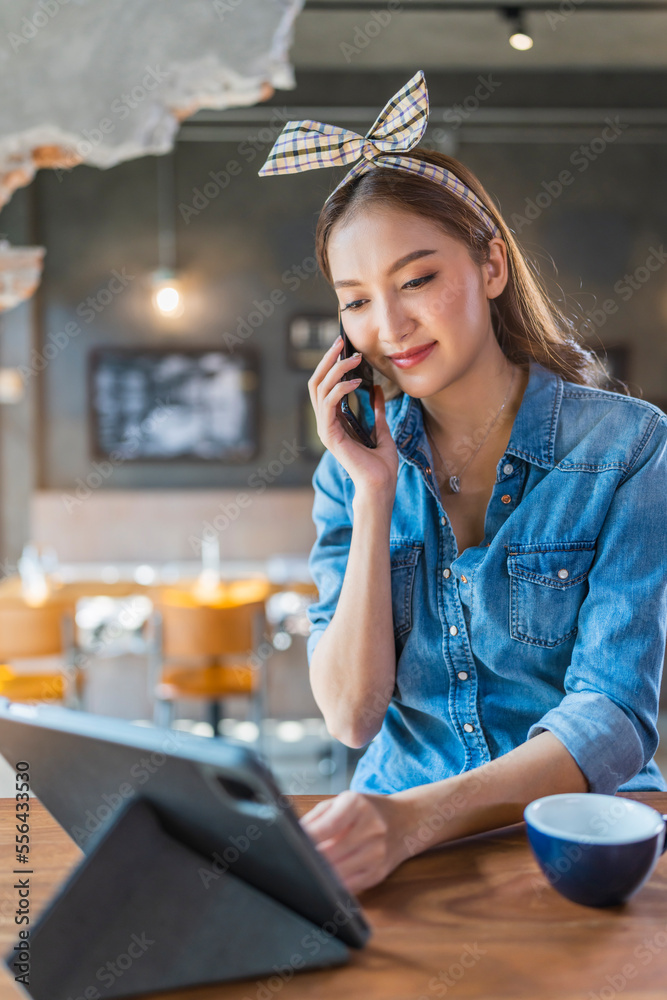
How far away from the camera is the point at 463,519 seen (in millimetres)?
1370

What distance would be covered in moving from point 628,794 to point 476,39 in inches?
217

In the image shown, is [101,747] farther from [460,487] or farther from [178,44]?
[178,44]

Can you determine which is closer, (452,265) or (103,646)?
(452,265)

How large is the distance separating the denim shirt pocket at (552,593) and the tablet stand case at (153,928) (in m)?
0.62

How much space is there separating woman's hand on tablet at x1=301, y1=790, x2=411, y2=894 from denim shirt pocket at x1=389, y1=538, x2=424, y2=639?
473mm

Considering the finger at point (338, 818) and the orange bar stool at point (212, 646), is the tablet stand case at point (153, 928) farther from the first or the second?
the orange bar stool at point (212, 646)

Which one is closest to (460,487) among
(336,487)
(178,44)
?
(336,487)

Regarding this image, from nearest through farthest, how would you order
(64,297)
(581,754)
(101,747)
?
(101,747)
(581,754)
(64,297)

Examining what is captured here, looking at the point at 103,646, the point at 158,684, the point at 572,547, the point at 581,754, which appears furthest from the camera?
the point at 103,646

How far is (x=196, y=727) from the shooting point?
5.41 meters

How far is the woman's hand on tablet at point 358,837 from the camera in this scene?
2.61 ft

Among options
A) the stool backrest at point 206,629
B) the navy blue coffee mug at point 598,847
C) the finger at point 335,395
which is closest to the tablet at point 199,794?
the navy blue coffee mug at point 598,847

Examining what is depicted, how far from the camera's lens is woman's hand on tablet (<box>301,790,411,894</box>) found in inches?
31.3

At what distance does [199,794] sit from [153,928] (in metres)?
0.12
